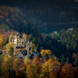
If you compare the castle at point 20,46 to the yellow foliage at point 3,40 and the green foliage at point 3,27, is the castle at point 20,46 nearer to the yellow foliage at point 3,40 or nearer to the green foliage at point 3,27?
the yellow foliage at point 3,40

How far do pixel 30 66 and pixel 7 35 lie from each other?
8.18ft

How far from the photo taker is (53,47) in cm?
724

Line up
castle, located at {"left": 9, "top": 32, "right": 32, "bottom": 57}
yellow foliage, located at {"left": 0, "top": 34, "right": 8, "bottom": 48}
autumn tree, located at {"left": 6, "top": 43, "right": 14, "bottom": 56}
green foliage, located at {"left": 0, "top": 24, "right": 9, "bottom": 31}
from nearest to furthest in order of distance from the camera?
autumn tree, located at {"left": 6, "top": 43, "right": 14, "bottom": 56} → castle, located at {"left": 9, "top": 32, "right": 32, "bottom": 57} → yellow foliage, located at {"left": 0, "top": 34, "right": 8, "bottom": 48} → green foliage, located at {"left": 0, "top": 24, "right": 9, "bottom": 31}

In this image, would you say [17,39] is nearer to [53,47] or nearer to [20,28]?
[20,28]

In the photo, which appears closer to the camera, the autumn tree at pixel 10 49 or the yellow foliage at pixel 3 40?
the autumn tree at pixel 10 49

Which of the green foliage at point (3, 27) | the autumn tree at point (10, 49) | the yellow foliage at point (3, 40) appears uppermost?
the green foliage at point (3, 27)

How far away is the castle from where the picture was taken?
5.62 meters

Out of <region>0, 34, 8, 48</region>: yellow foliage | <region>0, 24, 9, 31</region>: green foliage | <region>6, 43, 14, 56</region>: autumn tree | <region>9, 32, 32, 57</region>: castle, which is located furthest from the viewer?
<region>0, 24, 9, 31</region>: green foliage

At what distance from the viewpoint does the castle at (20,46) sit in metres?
5.62

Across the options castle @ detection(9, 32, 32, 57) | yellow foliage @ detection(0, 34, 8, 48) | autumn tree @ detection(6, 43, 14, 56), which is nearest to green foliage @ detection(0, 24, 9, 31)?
castle @ detection(9, 32, 32, 57)

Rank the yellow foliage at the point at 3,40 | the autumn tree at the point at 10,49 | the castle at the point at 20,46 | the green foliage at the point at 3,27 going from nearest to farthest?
the autumn tree at the point at 10,49
the castle at the point at 20,46
the yellow foliage at the point at 3,40
the green foliage at the point at 3,27

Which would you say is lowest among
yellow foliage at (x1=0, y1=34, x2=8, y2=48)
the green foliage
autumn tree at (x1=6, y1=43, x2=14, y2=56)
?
autumn tree at (x1=6, y1=43, x2=14, y2=56)

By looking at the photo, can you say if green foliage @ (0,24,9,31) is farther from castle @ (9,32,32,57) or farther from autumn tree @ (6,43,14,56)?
autumn tree @ (6,43,14,56)

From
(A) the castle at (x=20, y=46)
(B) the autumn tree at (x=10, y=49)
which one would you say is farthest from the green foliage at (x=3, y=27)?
(B) the autumn tree at (x=10, y=49)
